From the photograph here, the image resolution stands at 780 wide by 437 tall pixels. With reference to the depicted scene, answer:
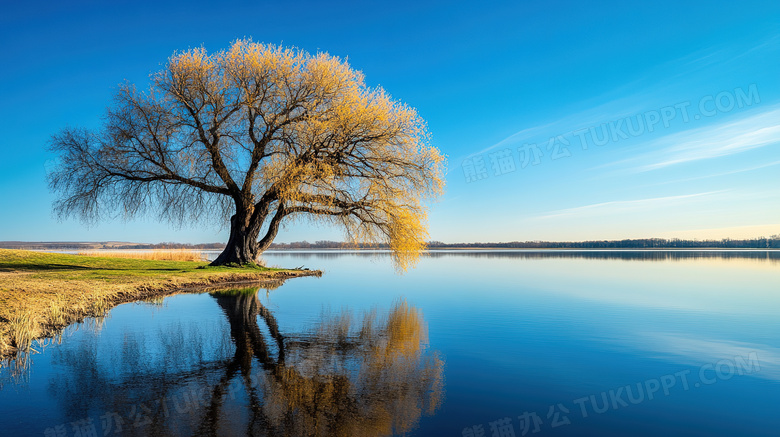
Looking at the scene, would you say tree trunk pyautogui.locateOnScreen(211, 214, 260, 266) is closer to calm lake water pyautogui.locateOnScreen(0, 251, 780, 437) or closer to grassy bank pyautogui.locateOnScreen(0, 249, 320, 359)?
grassy bank pyautogui.locateOnScreen(0, 249, 320, 359)

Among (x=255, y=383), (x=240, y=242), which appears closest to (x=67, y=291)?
(x=255, y=383)

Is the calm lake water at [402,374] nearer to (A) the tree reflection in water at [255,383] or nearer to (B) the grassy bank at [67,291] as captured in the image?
(A) the tree reflection in water at [255,383]

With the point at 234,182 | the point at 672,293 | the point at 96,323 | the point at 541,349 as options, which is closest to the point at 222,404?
Result: the point at 541,349

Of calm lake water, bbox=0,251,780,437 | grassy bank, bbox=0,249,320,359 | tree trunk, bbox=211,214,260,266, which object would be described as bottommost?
calm lake water, bbox=0,251,780,437

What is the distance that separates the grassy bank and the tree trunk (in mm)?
1350

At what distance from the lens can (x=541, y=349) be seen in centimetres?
923

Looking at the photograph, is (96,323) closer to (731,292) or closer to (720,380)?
(720,380)

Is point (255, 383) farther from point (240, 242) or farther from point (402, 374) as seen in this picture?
A: point (240, 242)

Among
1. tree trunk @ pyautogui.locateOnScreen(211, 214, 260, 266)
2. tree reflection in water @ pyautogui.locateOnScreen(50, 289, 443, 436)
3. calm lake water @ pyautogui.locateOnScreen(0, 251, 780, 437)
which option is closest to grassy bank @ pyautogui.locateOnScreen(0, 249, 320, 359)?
calm lake water @ pyautogui.locateOnScreen(0, 251, 780, 437)

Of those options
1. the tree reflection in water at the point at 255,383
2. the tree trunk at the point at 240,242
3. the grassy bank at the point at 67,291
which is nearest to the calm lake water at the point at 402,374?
the tree reflection in water at the point at 255,383

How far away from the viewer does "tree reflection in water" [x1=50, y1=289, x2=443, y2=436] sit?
17.2 feet

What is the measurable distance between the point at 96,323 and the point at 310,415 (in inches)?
342

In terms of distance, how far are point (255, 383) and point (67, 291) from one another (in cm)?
1049

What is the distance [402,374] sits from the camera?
7.25 meters
